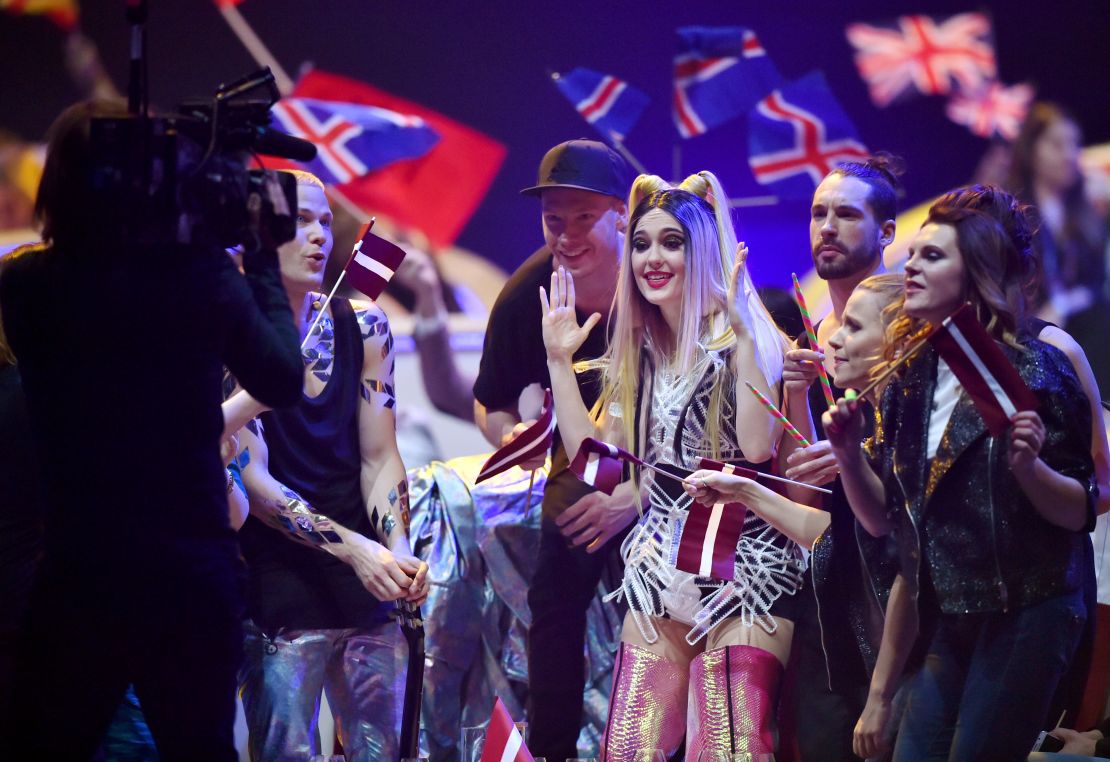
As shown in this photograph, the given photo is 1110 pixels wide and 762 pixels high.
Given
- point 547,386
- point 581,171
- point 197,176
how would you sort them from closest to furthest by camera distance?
point 197,176 < point 581,171 < point 547,386

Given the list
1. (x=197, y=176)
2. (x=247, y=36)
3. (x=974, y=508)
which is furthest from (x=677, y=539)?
(x=247, y=36)

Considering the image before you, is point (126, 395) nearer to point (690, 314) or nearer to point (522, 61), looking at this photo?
point (690, 314)

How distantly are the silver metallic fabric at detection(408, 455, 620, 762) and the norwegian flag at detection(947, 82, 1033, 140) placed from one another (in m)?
2.84

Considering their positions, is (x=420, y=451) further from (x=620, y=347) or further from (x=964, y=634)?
(x=964, y=634)

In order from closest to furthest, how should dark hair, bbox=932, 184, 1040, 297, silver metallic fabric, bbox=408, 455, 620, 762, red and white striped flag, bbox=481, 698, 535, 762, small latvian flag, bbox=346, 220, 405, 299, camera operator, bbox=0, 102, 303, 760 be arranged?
1. camera operator, bbox=0, 102, 303, 760
2. dark hair, bbox=932, 184, 1040, 297
3. red and white striped flag, bbox=481, 698, 535, 762
4. small latvian flag, bbox=346, 220, 405, 299
5. silver metallic fabric, bbox=408, 455, 620, 762

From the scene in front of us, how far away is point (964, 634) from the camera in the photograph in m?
2.58

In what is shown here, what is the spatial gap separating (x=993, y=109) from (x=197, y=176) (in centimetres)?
441

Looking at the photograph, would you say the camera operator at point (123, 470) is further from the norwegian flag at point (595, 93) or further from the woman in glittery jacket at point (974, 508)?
the norwegian flag at point (595, 93)

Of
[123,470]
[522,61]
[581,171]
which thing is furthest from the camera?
[522,61]

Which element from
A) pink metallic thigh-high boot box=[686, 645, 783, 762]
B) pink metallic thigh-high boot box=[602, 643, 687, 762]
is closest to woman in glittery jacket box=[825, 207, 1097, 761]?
pink metallic thigh-high boot box=[686, 645, 783, 762]

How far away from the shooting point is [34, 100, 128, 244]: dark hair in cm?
219

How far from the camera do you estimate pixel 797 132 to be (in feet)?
18.3

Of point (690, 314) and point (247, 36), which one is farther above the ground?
point (247, 36)

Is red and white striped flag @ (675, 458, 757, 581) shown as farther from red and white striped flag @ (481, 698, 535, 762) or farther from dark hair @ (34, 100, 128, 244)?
dark hair @ (34, 100, 128, 244)
